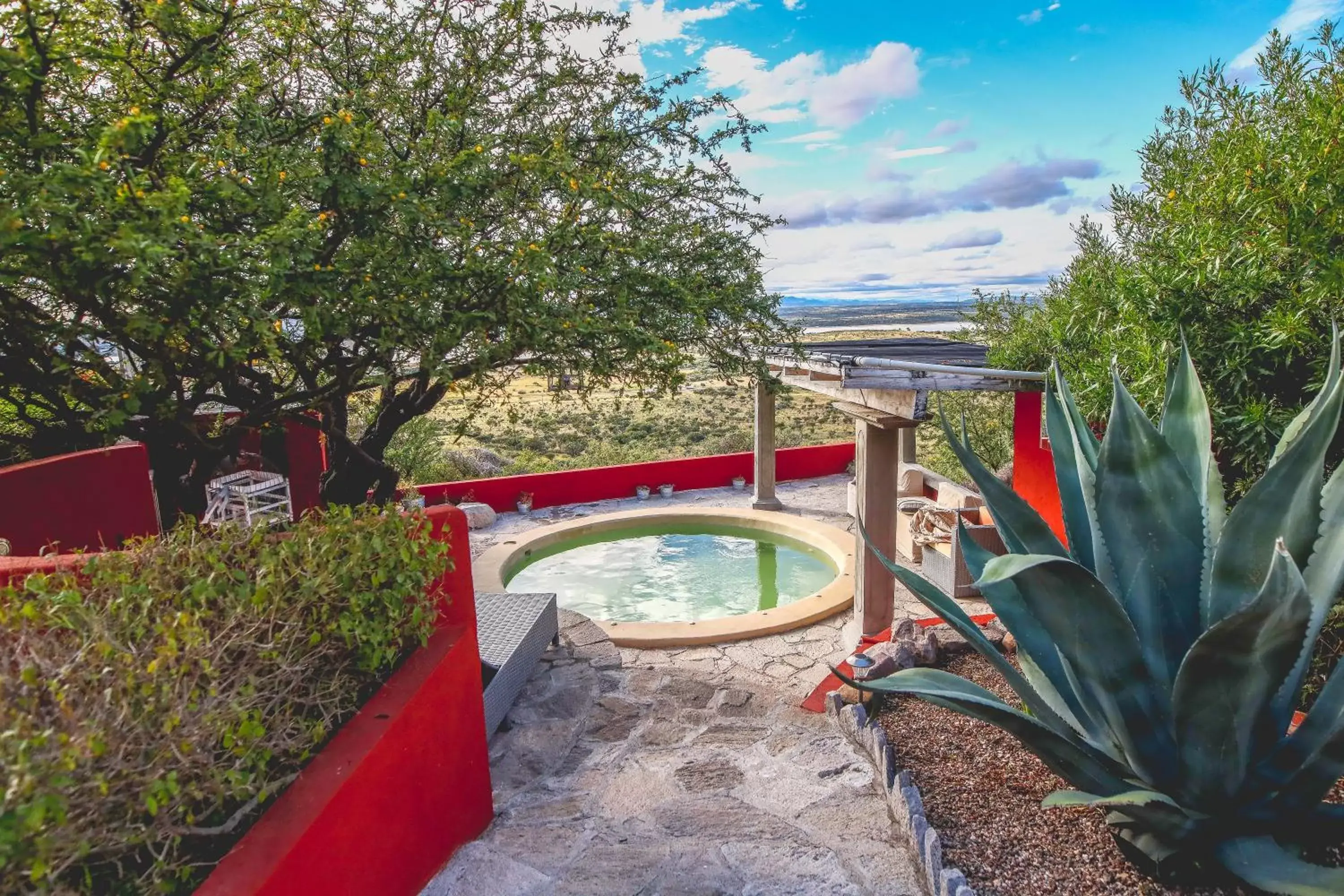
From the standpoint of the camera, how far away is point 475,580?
7.66 metres

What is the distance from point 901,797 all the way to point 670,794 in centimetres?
111

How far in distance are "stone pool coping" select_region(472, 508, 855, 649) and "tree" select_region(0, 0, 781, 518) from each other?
2535 millimetres

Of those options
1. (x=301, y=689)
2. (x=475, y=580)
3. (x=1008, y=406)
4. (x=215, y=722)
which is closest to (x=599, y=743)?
(x=301, y=689)

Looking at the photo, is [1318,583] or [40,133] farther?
[40,133]

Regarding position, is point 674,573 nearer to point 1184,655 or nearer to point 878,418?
point 878,418

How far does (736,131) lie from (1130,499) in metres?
4.85

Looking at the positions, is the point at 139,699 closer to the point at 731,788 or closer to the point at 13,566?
A: the point at 13,566

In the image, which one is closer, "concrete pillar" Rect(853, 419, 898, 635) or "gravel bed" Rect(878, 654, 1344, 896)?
"gravel bed" Rect(878, 654, 1344, 896)

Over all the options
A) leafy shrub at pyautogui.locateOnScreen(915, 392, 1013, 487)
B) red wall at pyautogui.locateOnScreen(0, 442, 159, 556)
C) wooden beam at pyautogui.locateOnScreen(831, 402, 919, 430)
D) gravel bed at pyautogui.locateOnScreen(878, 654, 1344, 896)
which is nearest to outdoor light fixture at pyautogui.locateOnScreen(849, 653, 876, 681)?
gravel bed at pyautogui.locateOnScreen(878, 654, 1344, 896)

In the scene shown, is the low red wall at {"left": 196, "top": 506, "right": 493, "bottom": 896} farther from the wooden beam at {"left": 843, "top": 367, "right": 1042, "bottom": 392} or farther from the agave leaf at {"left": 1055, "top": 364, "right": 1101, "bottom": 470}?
the wooden beam at {"left": 843, "top": 367, "right": 1042, "bottom": 392}

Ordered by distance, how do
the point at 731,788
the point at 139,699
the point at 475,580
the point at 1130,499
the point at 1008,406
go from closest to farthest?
the point at 139,699, the point at 1130,499, the point at 731,788, the point at 475,580, the point at 1008,406

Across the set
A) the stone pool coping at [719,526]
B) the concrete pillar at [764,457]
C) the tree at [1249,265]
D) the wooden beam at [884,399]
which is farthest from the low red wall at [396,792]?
the concrete pillar at [764,457]

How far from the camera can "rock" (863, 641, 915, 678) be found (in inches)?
145

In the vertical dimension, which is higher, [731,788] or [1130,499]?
[1130,499]
